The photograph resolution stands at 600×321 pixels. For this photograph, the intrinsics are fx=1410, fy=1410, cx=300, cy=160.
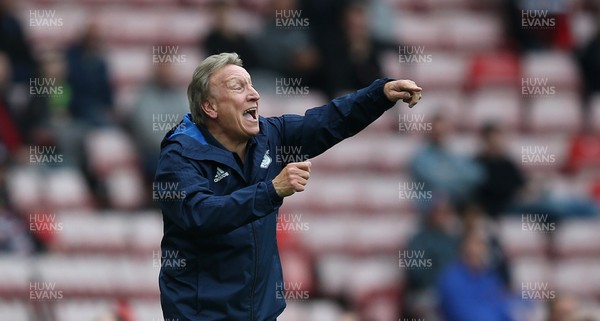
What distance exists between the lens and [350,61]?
12359 mm

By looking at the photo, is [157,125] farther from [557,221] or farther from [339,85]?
[557,221]

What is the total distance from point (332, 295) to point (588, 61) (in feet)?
14.2

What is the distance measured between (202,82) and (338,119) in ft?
2.11

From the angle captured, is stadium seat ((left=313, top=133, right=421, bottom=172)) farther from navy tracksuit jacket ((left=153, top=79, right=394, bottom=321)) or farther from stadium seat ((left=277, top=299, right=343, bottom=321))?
navy tracksuit jacket ((left=153, top=79, right=394, bottom=321))

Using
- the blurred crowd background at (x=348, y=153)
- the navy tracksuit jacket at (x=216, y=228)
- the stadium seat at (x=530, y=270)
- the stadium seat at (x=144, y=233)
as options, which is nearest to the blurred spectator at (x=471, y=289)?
the blurred crowd background at (x=348, y=153)

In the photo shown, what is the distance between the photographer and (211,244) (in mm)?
5965

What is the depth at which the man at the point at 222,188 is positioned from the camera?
5.91m

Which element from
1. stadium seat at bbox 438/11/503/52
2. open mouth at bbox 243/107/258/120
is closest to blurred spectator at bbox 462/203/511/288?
stadium seat at bbox 438/11/503/52

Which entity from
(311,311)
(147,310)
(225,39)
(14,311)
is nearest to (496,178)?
(311,311)

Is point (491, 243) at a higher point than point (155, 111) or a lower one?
lower

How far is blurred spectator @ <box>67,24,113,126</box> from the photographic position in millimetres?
11773

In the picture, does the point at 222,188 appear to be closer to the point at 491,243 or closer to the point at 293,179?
the point at 293,179

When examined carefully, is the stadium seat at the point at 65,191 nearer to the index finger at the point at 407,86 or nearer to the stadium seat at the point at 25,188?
the stadium seat at the point at 25,188

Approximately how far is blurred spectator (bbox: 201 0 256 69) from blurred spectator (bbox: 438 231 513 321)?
2.73 m
